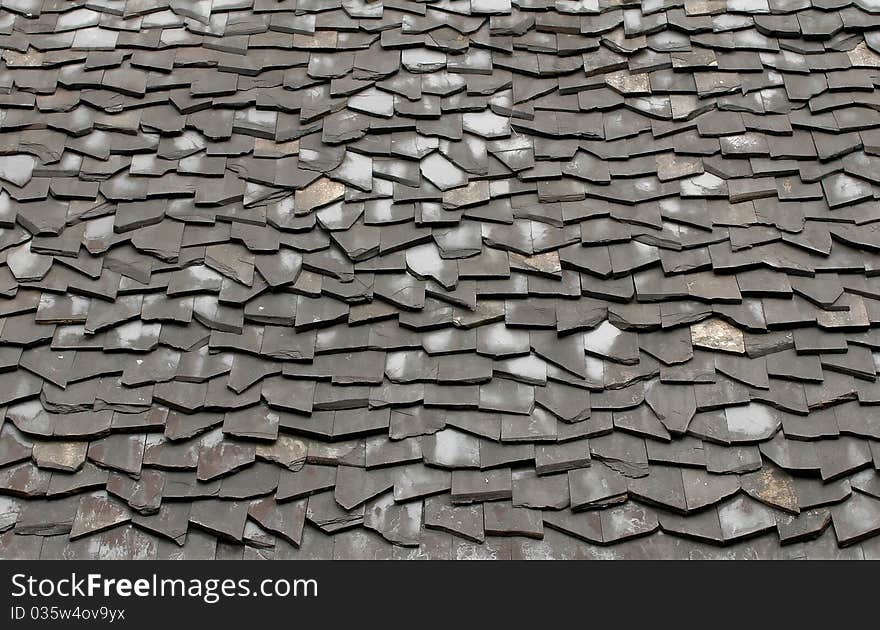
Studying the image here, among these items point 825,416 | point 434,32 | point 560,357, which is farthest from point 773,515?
point 434,32

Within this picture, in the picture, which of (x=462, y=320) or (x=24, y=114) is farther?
(x=24, y=114)

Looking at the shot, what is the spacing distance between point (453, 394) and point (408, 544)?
2.02 ft

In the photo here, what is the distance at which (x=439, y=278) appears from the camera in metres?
4.14

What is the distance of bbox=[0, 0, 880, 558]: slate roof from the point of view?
12.4 feet

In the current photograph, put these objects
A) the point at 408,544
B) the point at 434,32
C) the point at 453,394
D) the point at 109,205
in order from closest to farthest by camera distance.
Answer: the point at 408,544
the point at 453,394
the point at 109,205
the point at 434,32

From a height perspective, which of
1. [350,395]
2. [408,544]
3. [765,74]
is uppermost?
[765,74]

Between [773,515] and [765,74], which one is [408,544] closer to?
[773,515]

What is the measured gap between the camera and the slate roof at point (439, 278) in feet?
12.4

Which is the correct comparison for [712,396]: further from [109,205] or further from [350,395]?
[109,205]

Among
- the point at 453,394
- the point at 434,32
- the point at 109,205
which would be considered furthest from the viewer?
the point at 434,32

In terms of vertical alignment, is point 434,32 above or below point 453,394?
above

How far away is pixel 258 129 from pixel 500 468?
1.89 metres

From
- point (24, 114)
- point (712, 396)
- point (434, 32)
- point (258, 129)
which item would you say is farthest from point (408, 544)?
point (24, 114)

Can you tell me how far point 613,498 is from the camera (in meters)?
3.75
